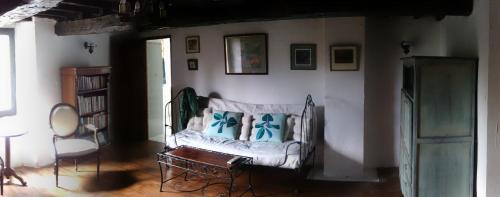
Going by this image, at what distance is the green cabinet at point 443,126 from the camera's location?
3154mm

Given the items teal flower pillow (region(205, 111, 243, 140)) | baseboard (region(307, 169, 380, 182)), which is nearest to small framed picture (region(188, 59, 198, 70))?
teal flower pillow (region(205, 111, 243, 140))

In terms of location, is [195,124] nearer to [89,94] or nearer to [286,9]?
[89,94]

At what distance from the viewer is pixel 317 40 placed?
489cm

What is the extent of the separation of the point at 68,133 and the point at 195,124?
153 cm

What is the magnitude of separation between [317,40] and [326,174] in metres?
1.56

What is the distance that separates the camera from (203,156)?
13.7 ft

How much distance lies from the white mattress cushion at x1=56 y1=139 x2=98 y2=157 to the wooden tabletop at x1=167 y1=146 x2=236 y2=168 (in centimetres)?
100

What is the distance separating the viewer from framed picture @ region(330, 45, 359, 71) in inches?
177

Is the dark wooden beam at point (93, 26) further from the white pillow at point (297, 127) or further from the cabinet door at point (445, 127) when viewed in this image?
the cabinet door at point (445, 127)

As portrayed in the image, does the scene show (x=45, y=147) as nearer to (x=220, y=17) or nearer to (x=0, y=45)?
(x=0, y=45)

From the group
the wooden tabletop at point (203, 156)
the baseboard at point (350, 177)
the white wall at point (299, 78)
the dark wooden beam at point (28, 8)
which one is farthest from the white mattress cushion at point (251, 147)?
the dark wooden beam at point (28, 8)

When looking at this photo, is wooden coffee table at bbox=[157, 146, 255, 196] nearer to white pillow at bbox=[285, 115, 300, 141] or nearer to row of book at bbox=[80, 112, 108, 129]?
white pillow at bbox=[285, 115, 300, 141]

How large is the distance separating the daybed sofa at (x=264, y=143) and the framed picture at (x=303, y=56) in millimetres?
388

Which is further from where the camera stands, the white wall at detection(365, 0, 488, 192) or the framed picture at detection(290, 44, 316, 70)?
the framed picture at detection(290, 44, 316, 70)
